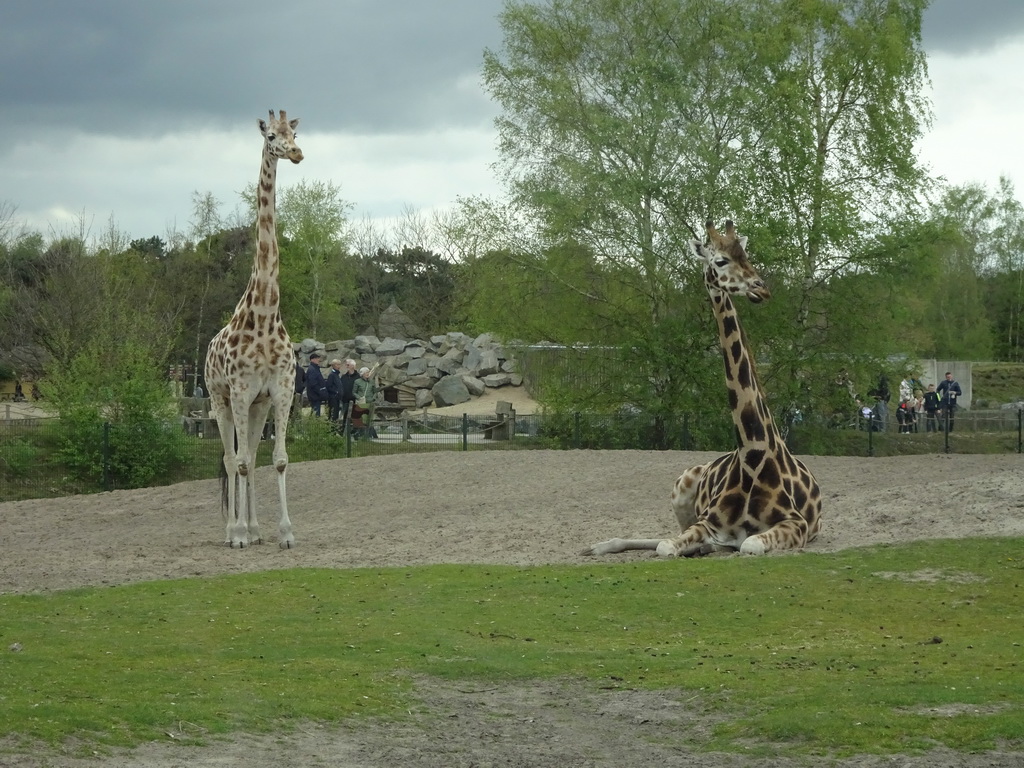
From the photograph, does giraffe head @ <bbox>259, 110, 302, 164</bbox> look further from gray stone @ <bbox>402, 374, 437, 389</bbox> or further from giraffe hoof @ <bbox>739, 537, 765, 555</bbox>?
gray stone @ <bbox>402, 374, 437, 389</bbox>

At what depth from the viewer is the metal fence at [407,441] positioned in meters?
26.6

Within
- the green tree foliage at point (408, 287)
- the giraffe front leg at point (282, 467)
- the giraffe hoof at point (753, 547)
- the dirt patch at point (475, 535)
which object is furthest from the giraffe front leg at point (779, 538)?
the green tree foliage at point (408, 287)

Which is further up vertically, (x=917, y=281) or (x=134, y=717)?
(x=917, y=281)

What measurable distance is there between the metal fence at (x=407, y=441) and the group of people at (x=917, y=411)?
0.82 ft

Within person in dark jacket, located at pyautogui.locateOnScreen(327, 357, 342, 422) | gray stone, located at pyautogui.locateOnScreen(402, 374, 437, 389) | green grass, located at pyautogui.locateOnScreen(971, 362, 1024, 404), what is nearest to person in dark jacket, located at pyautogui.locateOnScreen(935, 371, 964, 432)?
person in dark jacket, located at pyautogui.locateOnScreen(327, 357, 342, 422)

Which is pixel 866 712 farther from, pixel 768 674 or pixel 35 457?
pixel 35 457

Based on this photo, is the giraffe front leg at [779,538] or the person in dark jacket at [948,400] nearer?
the giraffe front leg at [779,538]

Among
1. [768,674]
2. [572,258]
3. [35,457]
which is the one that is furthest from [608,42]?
[768,674]

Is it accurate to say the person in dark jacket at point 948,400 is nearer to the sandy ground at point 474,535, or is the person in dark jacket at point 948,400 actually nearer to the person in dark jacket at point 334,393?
the sandy ground at point 474,535

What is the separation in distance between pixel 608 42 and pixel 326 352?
25171 mm

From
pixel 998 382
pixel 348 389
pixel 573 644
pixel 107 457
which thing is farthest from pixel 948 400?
pixel 998 382

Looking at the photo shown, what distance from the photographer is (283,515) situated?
17266 mm

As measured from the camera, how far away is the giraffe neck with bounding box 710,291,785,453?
15367 millimetres

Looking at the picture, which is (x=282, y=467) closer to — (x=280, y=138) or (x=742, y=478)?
(x=280, y=138)
